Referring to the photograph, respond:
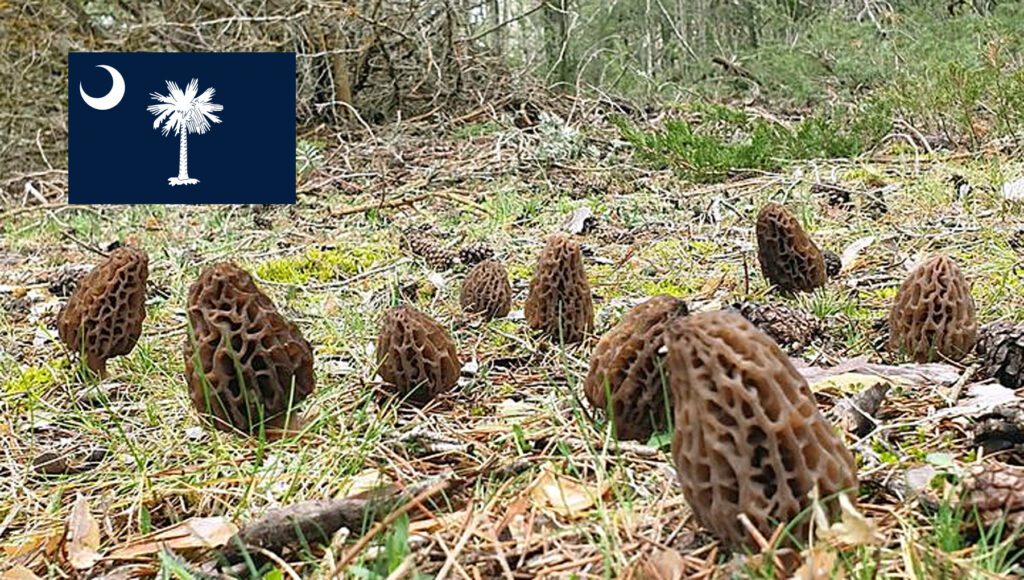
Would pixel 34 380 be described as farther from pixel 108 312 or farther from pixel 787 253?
pixel 787 253

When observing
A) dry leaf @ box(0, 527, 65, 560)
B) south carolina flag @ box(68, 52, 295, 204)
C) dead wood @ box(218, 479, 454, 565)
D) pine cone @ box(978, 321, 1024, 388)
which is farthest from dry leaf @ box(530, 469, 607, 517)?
south carolina flag @ box(68, 52, 295, 204)

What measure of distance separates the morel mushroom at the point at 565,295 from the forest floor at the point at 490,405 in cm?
10

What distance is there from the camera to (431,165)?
9.19 meters

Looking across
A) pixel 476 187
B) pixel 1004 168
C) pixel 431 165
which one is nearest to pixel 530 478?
pixel 1004 168

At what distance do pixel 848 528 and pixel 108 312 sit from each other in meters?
2.65

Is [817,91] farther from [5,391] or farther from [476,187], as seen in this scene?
[5,391]

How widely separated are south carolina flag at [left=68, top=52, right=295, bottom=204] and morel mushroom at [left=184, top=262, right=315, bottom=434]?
5.28m

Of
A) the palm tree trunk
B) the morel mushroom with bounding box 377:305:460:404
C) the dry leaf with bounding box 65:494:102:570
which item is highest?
the palm tree trunk

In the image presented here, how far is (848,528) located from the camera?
1.55m

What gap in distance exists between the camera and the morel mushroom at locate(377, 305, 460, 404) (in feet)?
9.25

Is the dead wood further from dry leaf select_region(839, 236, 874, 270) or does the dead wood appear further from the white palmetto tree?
the white palmetto tree

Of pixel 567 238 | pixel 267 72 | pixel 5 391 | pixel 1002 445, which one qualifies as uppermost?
pixel 267 72

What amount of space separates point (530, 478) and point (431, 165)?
7.26 m

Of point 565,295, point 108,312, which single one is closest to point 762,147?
point 565,295
